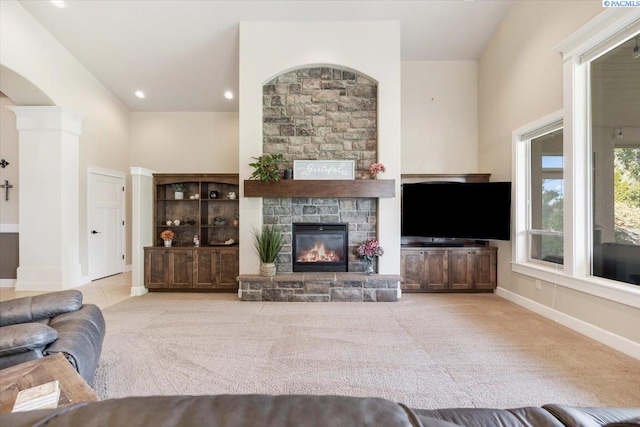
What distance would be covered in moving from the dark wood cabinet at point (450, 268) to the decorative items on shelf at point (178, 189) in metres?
3.95

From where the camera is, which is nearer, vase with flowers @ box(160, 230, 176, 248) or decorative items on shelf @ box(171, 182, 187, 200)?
vase with flowers @ box(160, 230, 176, 248)

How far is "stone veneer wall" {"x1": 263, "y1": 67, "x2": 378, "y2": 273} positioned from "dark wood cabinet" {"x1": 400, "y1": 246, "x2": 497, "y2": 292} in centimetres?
85

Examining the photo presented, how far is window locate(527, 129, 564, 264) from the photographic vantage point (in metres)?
3.68

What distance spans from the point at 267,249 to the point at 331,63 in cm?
298

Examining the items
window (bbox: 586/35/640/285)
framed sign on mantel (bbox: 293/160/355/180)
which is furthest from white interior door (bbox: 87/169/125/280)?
window (bbox: 586/35/640/285)

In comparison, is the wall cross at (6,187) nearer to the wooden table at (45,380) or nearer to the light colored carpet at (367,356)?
the light colored carpet at (367,356)

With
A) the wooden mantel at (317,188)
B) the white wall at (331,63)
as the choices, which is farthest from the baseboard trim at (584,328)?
the wooden mantel at (317,188)

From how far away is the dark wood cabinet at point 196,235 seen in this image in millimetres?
4777

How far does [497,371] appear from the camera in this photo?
92.7 inches

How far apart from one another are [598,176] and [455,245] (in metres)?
2.05

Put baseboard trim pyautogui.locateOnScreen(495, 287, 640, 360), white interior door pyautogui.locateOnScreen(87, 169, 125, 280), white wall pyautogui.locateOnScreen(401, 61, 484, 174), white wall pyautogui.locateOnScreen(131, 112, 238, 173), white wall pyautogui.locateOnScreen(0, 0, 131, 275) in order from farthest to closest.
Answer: white wall pyautogui.locateOnScreen(131, 112, 238, 173), white interior door pyautogui.locateOnScreen(87, 169, 125, 280), white wall pyautogui.locateOnScreen(401, 61, 484, 174), white wall pyautogui.locateOnScreen(0, 0, 131, 275), baseboard trim pyautogui.locateOnScreen(495, 287, 640, 360)

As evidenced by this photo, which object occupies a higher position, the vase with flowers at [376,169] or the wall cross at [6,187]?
the vase with flowers at [376,169]

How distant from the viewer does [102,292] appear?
15.6 ft

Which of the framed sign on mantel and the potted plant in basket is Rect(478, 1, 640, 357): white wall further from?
the potted plant in basket
